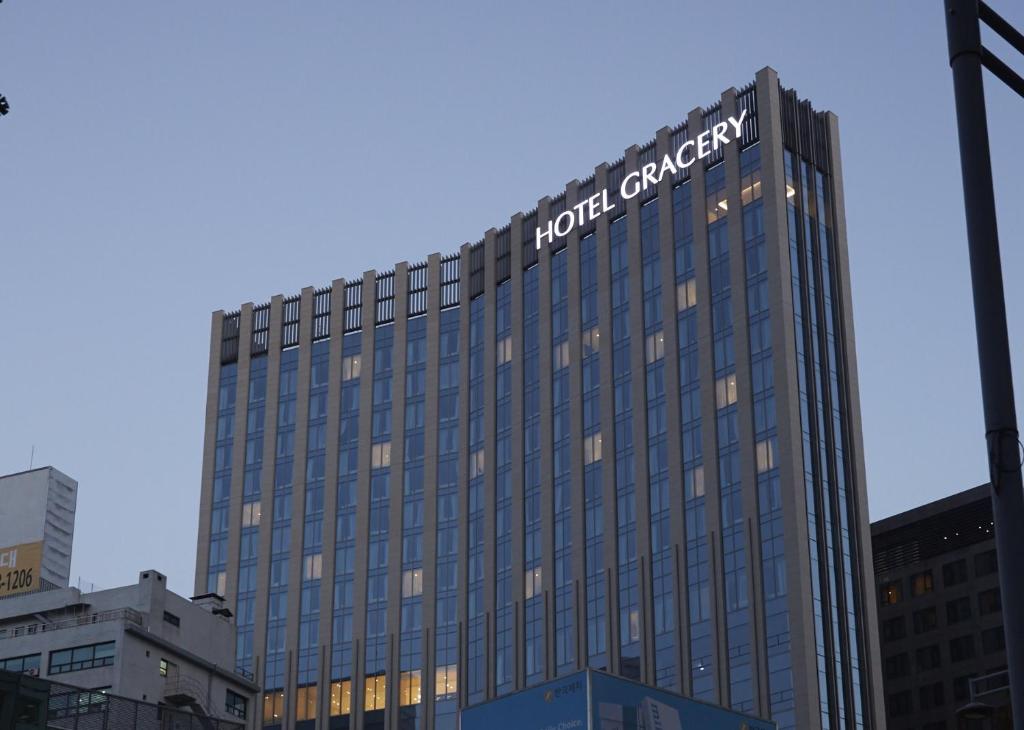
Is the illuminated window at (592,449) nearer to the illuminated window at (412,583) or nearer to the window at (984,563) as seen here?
the illuminated window at (412,583)

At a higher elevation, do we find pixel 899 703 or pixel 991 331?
pixel 899 703

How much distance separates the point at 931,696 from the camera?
142m

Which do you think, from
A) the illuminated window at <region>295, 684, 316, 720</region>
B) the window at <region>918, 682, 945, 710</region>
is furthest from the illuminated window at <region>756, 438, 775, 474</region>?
the illuminated window at <region>295, 684, 316, 720</region>

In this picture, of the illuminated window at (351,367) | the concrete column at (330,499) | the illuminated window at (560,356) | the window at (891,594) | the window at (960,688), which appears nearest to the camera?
the illuminated window at (560,356)

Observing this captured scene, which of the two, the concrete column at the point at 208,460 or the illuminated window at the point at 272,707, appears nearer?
the illuminated window at the point at 272,707

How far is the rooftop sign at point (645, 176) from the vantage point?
119 meters

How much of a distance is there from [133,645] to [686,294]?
2086 inches

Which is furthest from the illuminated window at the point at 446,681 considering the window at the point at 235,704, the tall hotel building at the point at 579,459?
the window at the point at 235,704

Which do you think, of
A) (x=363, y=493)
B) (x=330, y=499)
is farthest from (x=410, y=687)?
(x=330, y=499)

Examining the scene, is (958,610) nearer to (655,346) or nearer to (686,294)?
(655,346)

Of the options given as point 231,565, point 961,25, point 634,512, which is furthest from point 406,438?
point 961,25

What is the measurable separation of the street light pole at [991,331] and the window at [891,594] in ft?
466

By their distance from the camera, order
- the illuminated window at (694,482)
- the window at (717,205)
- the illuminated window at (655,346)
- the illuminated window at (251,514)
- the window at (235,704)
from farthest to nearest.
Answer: the illuminated window at (251,514) < the illuminated window at (655,346) < the window at (717,205) < the illuminated window at (694,482) < the window at (235,704)

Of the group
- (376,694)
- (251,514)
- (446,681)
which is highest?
(251,514)
